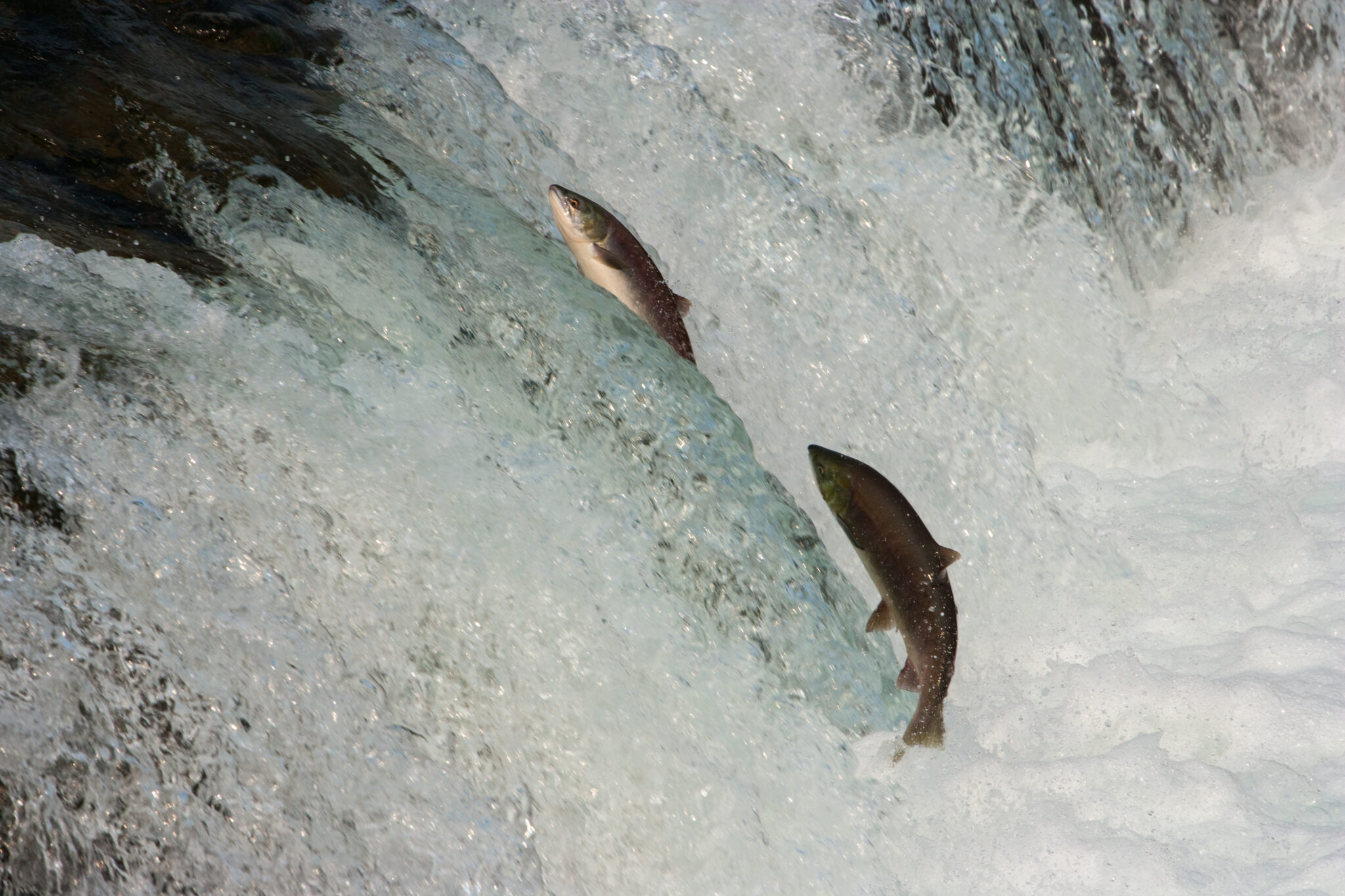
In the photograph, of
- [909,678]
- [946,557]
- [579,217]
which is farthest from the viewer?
[579,217]

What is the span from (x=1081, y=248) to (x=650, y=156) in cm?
130

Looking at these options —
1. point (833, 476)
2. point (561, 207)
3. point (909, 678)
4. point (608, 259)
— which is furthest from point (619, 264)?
point (909, 678)

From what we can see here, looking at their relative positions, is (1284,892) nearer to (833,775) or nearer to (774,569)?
(833,775)

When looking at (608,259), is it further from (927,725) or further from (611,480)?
(927,725)

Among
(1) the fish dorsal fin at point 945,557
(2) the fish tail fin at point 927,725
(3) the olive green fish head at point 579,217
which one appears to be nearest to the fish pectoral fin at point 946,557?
(1) the fish dorsal fin at point 945,557

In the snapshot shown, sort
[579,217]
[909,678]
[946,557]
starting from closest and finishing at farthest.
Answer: [946,557], [909,678], [579,217]

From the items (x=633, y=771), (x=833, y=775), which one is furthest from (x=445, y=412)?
(x=833, y=775)

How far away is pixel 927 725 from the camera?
2164 mm

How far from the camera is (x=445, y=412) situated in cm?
203

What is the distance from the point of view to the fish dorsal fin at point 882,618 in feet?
6.70

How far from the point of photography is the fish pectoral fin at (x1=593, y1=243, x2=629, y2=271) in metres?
2.33

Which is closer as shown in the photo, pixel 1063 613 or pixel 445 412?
pixel 445 412

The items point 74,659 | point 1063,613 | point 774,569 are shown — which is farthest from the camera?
point 1063,613

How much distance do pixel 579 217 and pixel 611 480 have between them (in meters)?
0.51
